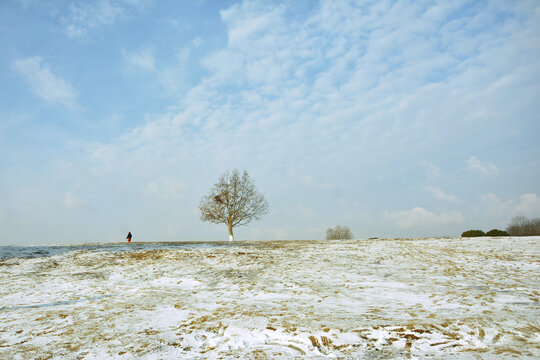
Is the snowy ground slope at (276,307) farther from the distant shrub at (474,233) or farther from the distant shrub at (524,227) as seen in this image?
the distant shrub at (524,227)

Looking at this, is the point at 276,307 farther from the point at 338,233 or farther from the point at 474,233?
the point at 338,233

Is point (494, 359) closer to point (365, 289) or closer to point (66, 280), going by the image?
point (365, 289)

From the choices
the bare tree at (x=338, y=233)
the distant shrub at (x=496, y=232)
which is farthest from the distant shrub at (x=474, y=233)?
the bare tree at (x=338, y=233)

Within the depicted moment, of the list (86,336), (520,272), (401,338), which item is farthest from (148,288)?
(520,272)

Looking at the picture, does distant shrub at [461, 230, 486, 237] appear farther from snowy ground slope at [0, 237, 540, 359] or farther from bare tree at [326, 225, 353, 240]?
bare tree at [326, 225, 353, 240]

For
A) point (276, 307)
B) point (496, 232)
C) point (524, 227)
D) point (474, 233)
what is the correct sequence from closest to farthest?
point (276, 307) < point (496, 232) < point (474, 233) < point (524, 227)

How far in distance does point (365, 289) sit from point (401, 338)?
4.92m

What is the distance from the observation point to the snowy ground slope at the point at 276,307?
21.0 feet

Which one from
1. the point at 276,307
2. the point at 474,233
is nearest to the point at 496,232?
the point at 474,233

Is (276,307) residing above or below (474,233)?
below

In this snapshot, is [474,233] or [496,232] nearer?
[496,232]

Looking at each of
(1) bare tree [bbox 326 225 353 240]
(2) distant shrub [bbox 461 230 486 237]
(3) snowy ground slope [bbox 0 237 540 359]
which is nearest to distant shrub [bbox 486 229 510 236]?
(2) distant shrub [bbox 461 230 486 237]

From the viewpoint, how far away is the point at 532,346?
588 centimetres

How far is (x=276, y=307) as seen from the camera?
9.46 metres
